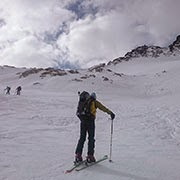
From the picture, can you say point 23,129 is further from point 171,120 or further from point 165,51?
point 165,51

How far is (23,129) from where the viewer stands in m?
15.3

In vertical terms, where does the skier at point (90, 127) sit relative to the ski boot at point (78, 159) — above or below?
above

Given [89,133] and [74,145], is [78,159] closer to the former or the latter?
[89,133]

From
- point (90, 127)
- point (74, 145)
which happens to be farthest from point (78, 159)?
point (74, 145)

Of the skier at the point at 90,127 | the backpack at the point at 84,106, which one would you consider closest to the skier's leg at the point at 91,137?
the skier at the point at 90,127

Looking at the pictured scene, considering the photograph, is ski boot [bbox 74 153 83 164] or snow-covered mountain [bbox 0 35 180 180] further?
ski boot [bbox 74 153 83 164]

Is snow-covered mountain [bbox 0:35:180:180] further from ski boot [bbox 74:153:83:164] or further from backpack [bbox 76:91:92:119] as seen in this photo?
backpack [bbox 76:91:92:119]

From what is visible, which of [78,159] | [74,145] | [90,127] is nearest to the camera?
[78,159]

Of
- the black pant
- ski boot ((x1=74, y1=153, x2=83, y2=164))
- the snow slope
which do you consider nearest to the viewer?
the snow slope

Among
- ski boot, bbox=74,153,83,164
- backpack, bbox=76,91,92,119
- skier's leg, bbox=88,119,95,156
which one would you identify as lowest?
ski boot, bbox=74,153,83,164

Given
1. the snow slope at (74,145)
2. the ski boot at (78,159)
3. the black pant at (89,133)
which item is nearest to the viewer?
the snow slope at (74,145)

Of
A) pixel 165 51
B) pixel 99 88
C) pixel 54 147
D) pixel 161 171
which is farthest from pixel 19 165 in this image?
pixel 165 51

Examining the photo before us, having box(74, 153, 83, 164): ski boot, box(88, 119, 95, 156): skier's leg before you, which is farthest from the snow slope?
box(88, 119, 95, 156): skier's leg

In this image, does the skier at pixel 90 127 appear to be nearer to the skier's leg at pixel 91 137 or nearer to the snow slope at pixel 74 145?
the skier's leg at pixel 91 137
